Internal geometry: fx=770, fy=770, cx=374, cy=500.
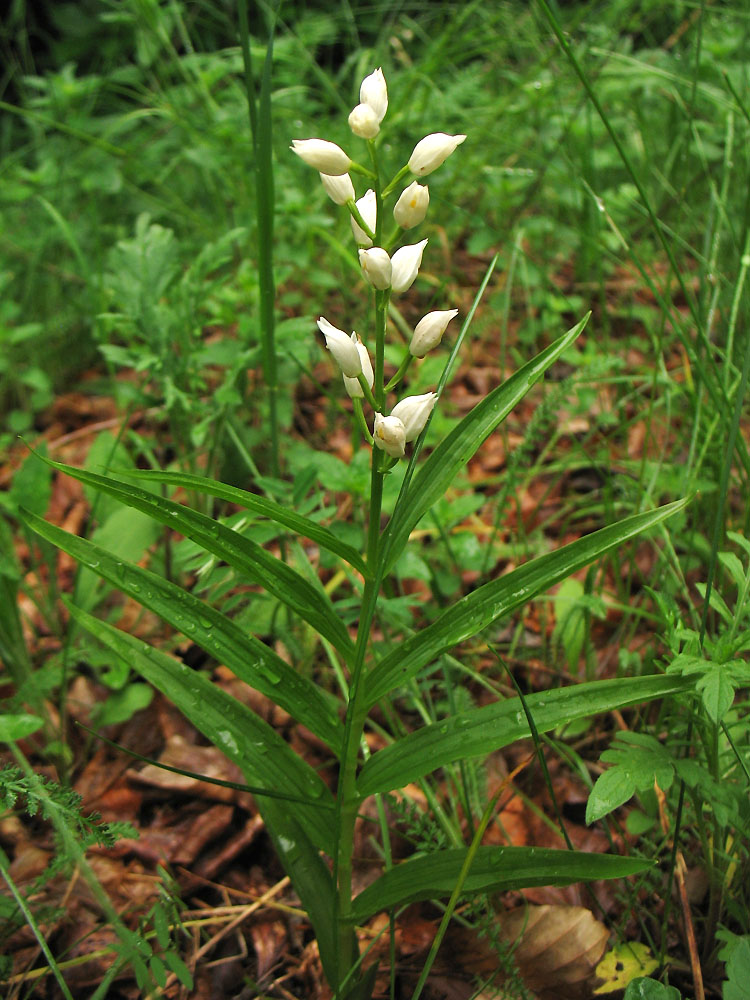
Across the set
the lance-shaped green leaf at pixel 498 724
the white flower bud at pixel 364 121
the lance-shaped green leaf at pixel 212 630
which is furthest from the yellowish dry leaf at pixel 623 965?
the white flower bud at pixel 364 121

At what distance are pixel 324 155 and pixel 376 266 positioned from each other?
0.15m

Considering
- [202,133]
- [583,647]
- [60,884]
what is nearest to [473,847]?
[583,647]

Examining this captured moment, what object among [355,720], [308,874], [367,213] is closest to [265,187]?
[367,213]

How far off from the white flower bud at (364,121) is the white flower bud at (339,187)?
5cm

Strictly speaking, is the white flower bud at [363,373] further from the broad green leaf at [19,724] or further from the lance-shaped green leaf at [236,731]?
the broad green leaf at [19,724]

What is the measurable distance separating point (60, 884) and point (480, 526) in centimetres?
120

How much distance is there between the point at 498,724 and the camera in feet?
3.19

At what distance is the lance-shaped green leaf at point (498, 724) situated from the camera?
94cm

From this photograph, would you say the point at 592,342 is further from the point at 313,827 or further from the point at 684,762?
the point at 313,827

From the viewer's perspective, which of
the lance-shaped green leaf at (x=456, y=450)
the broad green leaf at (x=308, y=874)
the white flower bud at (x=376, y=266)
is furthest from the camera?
the broad green leaf at (x=308, y=874)

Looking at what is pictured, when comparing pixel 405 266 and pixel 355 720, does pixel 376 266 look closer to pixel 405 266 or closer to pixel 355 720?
pixel 405 266

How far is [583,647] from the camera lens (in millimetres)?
1589

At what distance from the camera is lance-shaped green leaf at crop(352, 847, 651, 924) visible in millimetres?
907

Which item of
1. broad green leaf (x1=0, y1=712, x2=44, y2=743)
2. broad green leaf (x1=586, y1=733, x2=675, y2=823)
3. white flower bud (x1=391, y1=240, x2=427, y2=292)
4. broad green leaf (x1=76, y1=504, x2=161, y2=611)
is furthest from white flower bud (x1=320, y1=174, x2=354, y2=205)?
broad green leaf (x1=76, y1=504, x2=161, y2=611)
